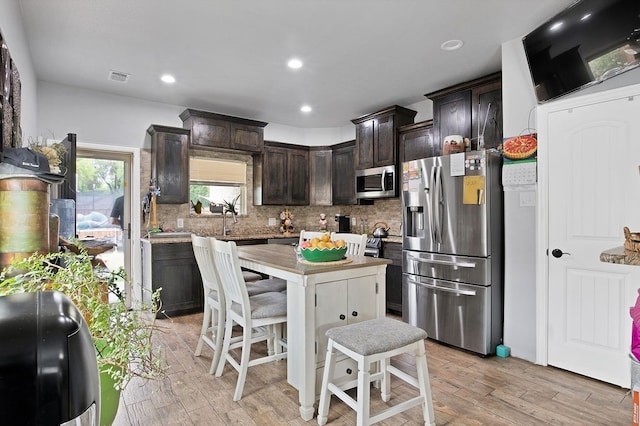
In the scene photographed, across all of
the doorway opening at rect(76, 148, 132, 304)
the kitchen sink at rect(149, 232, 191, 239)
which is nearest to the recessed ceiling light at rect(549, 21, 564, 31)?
the kitchen sink at rect(149, 232, 191, 239)

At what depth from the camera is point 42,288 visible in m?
0.79

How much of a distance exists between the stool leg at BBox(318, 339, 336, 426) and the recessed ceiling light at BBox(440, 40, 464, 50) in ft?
8.65

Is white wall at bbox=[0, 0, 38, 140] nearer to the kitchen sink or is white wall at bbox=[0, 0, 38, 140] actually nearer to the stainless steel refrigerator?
the kitchen sink

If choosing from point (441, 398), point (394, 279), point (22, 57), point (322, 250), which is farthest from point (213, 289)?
point (22, 57)

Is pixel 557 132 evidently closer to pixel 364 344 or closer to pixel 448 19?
pixel 448 19

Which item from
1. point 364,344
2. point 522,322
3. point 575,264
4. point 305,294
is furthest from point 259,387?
point 575,264

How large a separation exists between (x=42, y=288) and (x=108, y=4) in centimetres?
251

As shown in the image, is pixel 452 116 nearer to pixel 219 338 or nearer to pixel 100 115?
pixel 219 338

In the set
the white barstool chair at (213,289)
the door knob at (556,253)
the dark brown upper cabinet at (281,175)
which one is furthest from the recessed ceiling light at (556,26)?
the dark brown upper cabinet at (281,175)

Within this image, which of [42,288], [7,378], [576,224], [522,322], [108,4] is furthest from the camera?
[522,322]

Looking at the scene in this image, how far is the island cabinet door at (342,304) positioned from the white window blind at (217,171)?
3466 millimetres

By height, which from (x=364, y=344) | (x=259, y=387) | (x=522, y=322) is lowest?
(x=259, y=387)

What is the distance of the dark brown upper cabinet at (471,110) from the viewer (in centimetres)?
349

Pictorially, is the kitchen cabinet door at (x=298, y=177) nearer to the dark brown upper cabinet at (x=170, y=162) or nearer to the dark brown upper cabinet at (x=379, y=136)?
the dark brown upper cabinet at (x=379, y=136)
